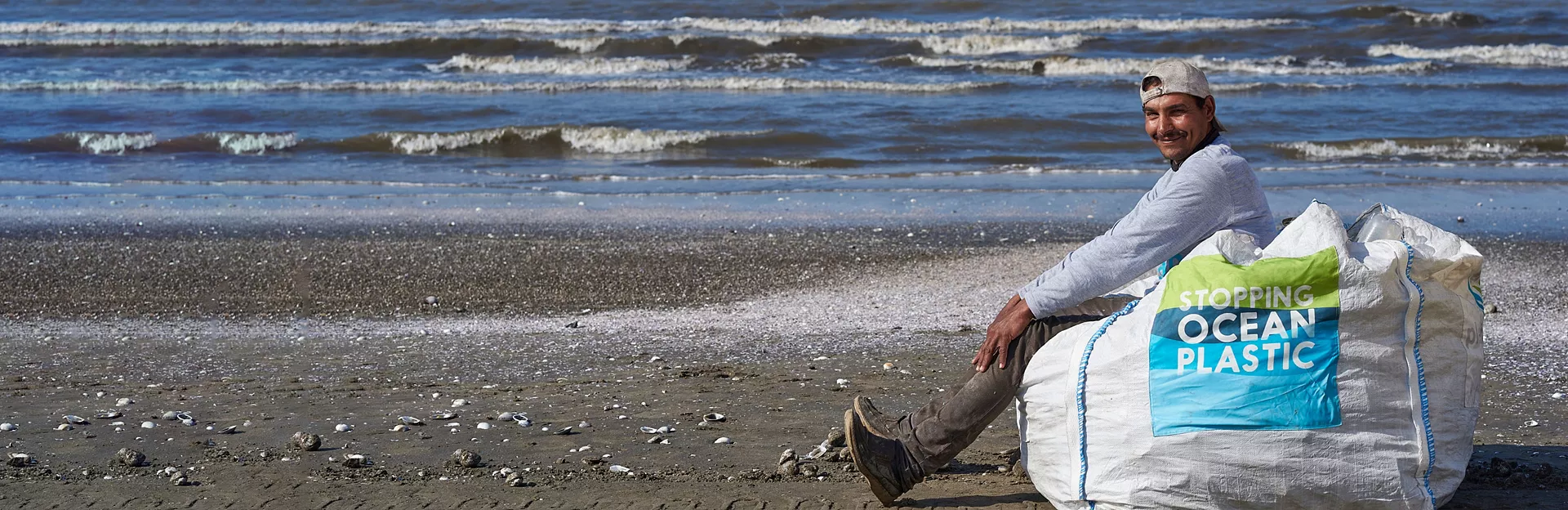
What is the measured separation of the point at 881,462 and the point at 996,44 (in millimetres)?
21682

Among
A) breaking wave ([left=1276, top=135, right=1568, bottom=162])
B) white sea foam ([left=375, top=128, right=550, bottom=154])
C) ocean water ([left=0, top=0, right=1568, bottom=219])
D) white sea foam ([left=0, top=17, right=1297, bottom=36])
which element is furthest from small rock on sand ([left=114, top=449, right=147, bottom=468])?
white sea foam ([left=0, top=17, right=1297, bottom=36])

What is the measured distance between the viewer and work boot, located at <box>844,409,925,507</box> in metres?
3.54

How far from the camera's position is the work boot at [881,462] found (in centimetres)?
354

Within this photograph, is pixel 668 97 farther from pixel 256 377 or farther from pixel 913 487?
pixel 913 487

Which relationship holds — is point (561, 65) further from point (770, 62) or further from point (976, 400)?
point (976, 400)

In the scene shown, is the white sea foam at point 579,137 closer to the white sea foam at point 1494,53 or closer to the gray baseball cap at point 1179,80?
the gray baseball cap at point 1179,80

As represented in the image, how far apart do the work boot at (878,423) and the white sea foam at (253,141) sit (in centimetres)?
1163

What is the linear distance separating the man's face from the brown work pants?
1.36 ft

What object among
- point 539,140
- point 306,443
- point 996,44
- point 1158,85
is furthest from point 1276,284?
point 996,44

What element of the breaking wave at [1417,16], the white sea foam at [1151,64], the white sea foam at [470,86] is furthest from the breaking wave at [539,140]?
the breaking wave at [1417,16]

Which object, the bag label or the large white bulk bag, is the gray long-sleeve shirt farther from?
the bag label

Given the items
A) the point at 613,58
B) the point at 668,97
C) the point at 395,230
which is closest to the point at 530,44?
the point at 613,58

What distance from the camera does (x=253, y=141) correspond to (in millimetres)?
14195

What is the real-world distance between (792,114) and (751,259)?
8.40m
